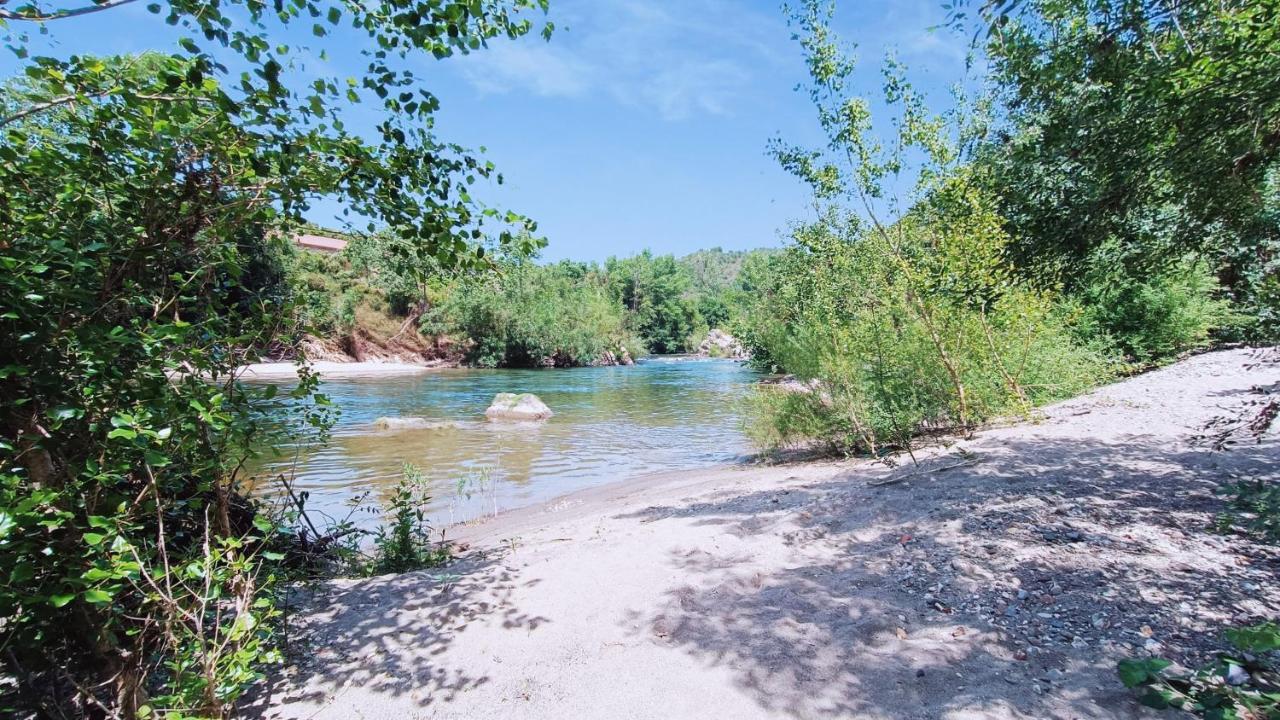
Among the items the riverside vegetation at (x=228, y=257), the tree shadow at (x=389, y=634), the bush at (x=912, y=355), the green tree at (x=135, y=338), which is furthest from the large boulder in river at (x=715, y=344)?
the green tree at (x=135, y=338)

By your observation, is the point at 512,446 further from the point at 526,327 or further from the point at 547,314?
the point at 547,314

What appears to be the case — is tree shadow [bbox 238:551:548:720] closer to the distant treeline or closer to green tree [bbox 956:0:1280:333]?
green tree [bbox 956:0:1280:333]

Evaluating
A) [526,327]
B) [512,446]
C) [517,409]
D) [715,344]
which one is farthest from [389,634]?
[715,344]

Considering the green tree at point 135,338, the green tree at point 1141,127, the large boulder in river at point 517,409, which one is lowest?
the large boulder in river at point 517,409

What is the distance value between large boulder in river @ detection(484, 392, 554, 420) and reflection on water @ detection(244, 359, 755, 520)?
586mm

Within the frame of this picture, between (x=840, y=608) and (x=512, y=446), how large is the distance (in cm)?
1267

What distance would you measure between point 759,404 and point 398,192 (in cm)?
944

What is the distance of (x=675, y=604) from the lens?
4.25 m

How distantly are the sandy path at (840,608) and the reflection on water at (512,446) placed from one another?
216 centimetres

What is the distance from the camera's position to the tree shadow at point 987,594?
2918mm

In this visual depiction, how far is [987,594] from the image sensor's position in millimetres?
3793

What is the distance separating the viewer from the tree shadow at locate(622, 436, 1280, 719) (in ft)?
9.57

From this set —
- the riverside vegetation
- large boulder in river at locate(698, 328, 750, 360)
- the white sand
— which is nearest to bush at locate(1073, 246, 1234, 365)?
the riverside vegetation

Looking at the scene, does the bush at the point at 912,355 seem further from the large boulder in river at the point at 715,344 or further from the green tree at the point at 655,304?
the green tree at the point at 655,304
